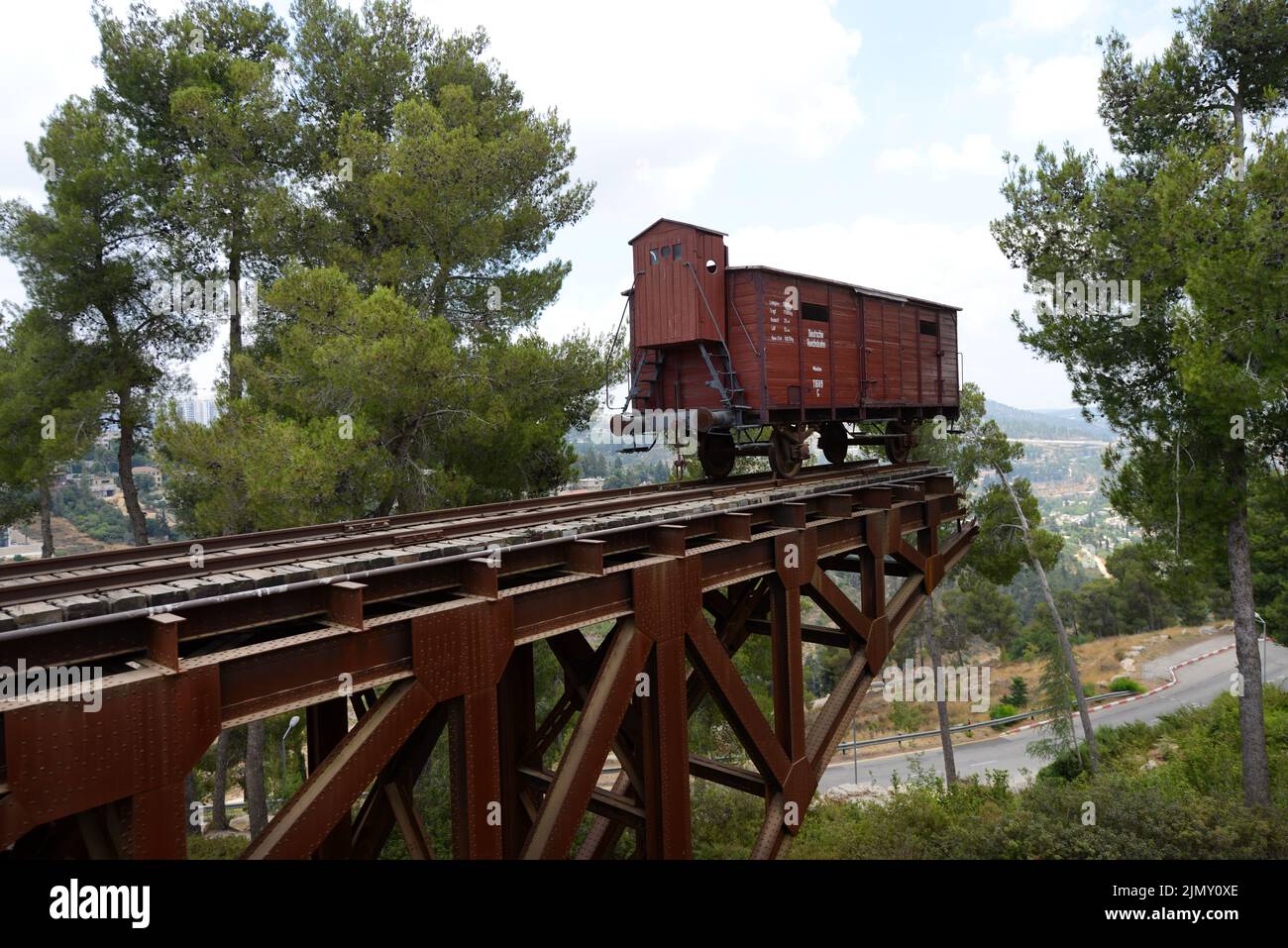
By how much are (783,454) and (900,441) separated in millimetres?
5266

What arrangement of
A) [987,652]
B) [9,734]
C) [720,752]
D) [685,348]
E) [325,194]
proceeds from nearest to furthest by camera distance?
[9,734] < [685,348] < [325,194] < [720,752] < [987,652]

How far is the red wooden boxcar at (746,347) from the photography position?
1173cm

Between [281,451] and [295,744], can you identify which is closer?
[281,451]

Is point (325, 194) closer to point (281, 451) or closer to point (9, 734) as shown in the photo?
point (281, 451)

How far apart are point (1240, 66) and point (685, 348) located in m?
13.2

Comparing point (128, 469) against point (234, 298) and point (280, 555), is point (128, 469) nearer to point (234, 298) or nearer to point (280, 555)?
point (234, 298)

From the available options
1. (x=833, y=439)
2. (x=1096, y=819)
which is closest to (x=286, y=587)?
(x=1096, y=819)

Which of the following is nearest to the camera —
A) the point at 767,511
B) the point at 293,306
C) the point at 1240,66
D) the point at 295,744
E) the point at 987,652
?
the point at 767,511

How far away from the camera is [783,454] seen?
12.6m

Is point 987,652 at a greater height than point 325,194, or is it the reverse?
point 325,194

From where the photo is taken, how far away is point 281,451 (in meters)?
13.2

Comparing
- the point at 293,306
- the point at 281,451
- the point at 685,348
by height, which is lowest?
the point at 281,451

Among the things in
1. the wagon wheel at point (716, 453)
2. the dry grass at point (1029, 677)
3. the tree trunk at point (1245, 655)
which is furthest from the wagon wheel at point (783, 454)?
the dry grass at point (1029, 677)
